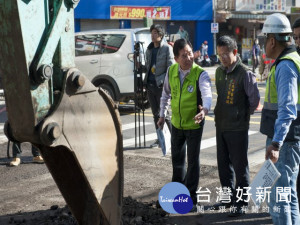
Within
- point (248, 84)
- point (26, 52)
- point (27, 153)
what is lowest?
point (27, 153)

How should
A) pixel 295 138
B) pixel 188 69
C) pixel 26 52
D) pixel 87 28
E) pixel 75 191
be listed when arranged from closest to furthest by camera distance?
pixel 26 52, pixel 75 191, pixel 295 138, pixel 188 69, pixel 87 28

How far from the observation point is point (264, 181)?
4.45 m

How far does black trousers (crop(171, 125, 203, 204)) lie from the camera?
6258 mm

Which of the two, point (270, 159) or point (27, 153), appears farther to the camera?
point (27, 153)

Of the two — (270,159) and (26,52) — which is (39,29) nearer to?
(26,52)

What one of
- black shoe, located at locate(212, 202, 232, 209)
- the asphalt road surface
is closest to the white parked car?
the asphalt road surface

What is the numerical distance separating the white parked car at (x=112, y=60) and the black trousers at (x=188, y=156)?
7.22 meters

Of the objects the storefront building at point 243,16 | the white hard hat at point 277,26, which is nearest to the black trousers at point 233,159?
the white hard hat at point 277,26

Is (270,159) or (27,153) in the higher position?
(270,159)

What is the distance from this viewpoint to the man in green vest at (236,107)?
5914 mm

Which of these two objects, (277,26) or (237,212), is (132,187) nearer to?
(237,212)

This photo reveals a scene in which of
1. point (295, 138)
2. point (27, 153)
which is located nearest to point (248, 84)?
point (295, 138)

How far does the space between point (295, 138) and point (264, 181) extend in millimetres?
544

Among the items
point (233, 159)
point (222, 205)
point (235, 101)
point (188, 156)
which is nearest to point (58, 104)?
point (235, 101)
